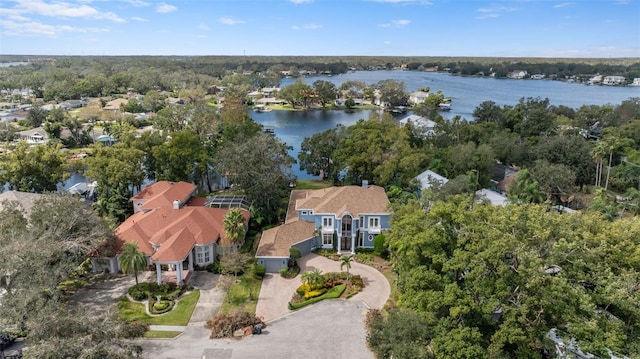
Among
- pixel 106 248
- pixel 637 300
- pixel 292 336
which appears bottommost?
pixel 292 336

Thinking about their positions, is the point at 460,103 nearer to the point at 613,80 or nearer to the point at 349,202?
the point at 613,80

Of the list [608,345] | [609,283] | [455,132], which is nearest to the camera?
[608,345]

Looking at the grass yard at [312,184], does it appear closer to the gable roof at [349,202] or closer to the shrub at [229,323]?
the gable roof at [349,202]

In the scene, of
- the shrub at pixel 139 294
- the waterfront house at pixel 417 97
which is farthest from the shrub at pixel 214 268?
the waterfront house at pixel 417 97

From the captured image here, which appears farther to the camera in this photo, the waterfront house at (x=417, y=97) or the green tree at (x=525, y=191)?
the waterfront house at (x=417, y=97)

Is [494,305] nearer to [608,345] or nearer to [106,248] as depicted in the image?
[608,345]

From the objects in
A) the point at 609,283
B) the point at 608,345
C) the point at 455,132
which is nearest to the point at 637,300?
the point at 609,283
